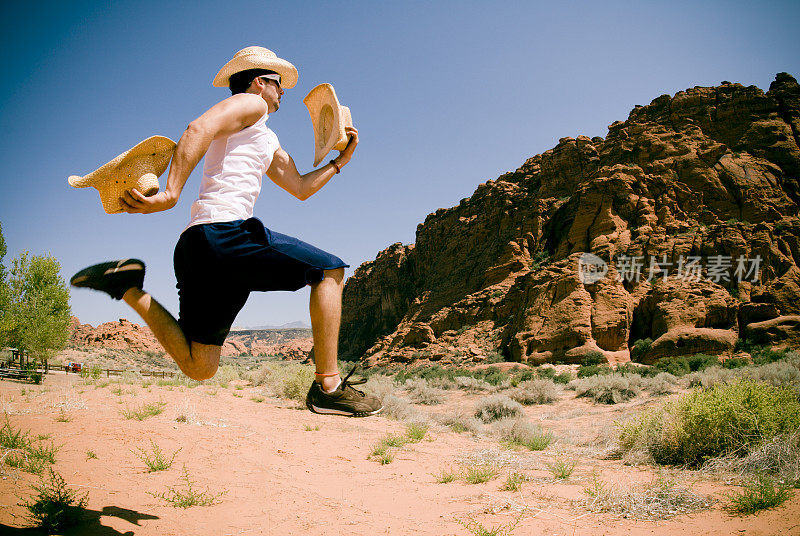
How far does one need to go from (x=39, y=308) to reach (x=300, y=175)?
2493cm

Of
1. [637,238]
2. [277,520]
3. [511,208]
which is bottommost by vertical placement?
[277,520]

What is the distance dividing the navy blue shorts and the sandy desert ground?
2.15m

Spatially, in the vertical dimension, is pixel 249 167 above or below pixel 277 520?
above

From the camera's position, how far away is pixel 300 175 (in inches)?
106

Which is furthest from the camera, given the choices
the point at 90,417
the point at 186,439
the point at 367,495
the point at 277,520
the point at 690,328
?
the point at 690,328

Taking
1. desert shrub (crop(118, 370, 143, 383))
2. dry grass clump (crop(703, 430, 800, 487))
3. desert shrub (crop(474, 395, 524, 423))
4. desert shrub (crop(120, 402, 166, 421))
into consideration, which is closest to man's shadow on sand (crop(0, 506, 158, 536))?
desert shrub (crop(120, 402, 166, 421))

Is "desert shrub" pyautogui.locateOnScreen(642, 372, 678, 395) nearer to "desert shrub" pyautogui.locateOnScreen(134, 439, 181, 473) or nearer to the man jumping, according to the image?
"desert shrub" pyautogui.locateOnScreen(134, 439, 181, 473)

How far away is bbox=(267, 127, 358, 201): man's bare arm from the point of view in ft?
8.63

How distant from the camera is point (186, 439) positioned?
21.8ft

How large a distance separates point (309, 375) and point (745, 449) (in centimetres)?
1173

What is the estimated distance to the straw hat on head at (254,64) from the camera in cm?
241

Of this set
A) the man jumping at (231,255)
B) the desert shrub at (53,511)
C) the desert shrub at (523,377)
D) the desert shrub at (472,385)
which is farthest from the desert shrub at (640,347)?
the desert shrub at (53,511)

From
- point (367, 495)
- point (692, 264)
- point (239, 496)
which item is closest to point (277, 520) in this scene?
point (239, 496)

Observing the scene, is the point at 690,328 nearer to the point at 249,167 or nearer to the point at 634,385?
the point at 634,385
